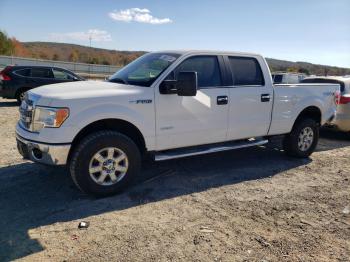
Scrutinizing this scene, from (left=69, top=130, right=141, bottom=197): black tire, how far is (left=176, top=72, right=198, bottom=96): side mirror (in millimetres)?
961

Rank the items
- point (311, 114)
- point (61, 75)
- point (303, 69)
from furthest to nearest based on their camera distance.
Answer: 1. point (303, 69)
2. point (61, 75)
3. point (311, 114)

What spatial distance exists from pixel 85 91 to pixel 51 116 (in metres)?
0.56

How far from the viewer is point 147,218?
4.14 m

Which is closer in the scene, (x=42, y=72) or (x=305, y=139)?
(x=305, y=139)

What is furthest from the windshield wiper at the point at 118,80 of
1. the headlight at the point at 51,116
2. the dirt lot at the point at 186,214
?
the dirt lot at the point at 186,214

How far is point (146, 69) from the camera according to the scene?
536cm

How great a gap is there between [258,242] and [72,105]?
2.61 metres

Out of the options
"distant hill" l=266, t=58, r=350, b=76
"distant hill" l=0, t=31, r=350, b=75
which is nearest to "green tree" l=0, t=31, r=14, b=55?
"distant hill" l=0, t=31, r=350, b=75

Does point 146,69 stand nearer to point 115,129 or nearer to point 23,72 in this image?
Answer: point 115,129

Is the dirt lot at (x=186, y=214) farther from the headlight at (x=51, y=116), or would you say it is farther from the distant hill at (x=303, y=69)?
the distant hill at (x=303, y=69)

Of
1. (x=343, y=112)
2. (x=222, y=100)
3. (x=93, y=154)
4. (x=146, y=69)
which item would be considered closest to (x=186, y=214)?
(x=93, y=154)

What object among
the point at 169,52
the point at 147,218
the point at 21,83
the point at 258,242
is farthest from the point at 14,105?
the point at 258,242

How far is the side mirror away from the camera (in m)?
4.71

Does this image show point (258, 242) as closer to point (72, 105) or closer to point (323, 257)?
point (323, 257)
